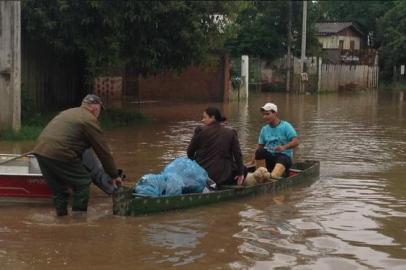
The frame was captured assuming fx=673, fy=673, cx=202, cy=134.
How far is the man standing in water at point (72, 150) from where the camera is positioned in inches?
316

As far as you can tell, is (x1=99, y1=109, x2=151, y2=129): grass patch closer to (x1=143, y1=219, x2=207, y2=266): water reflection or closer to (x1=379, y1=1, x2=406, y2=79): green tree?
(x1=143, y1=219, x2=207, y2=266): water reflection

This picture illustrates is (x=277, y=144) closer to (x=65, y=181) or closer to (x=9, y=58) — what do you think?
(x=65, y=181)

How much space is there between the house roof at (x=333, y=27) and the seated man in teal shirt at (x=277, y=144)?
55720 millimetres

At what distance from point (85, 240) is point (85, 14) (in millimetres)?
11063

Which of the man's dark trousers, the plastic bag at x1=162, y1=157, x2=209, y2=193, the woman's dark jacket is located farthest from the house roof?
the man's dark trousers

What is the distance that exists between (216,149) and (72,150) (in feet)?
6.99

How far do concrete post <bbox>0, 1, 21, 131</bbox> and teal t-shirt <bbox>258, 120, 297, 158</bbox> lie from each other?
22.6ft

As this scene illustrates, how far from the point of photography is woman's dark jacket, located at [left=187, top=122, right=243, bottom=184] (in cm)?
929

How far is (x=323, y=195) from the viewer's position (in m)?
10.3

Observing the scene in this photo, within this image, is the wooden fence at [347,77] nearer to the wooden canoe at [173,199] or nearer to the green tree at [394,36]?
the green tree at [394,36]

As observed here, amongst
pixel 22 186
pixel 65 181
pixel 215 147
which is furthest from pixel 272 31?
pixel 65 181

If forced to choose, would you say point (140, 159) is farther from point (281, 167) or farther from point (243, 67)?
point (243, 67)

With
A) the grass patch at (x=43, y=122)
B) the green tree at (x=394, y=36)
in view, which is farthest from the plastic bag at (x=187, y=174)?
the green tree at (x=394, y=36)

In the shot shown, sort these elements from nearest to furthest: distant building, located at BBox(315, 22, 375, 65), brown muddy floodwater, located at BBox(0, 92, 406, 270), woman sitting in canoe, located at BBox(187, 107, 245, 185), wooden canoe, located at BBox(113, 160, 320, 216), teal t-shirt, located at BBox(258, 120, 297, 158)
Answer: brown muddy floodwater, located at BBox(0, 92, 406, 270), wooden canoe, located at BBox(113, 160, 320, 216), woman sitting in canoe, located at BBox(187, 107, 245, 185), teal t-shirt, located at BBox(258, 120, 297, 158), distant building, located at BBox(315, 22, 375, 65)
